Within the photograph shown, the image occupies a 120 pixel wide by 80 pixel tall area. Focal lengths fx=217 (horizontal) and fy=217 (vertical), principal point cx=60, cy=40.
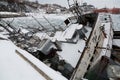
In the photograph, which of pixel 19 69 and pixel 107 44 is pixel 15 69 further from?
pixel 107 44

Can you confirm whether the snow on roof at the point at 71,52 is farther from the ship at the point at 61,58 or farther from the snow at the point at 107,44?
the snow at the point at 107,44

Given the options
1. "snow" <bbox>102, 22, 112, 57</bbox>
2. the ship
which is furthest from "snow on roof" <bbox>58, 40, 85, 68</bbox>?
"snow" <bbox>102, 22, 112, 57</bbox>

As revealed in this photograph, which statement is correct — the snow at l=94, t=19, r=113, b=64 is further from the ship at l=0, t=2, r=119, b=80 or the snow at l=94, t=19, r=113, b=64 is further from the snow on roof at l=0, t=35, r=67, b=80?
the snow on roof at l=0, t=35, r=67, b=80

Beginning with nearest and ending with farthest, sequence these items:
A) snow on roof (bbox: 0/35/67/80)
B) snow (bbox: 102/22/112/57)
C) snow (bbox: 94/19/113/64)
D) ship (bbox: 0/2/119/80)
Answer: snow on roof (bbox: 0/35/67/80)
ship (bbox: 0/2/119/80)
snow (bbox: 94/19/113/64)
snow (bbox: 102/22/112/57)

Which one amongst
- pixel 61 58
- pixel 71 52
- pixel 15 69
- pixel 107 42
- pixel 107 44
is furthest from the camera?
pixel 107 42

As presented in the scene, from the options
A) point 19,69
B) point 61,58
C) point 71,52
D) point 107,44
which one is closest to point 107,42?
point 107,44

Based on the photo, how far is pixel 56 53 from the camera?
6.68 m

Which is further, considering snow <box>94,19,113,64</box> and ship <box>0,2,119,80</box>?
snow <box>94,19,113,64</box>

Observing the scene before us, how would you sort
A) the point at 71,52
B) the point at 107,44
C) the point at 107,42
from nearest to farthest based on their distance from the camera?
the point at 71,52, the point at 107,44, the point at 107,42

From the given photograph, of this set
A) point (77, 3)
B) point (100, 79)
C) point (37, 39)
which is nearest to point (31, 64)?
point (100, 79)

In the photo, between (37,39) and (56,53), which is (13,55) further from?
(37,39)

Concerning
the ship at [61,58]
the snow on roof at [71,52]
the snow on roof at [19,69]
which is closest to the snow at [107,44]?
the ship at [61,58]

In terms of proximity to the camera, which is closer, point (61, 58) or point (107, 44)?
point (61, 58)

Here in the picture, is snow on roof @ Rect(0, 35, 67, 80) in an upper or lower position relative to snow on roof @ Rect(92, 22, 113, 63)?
→ upper
